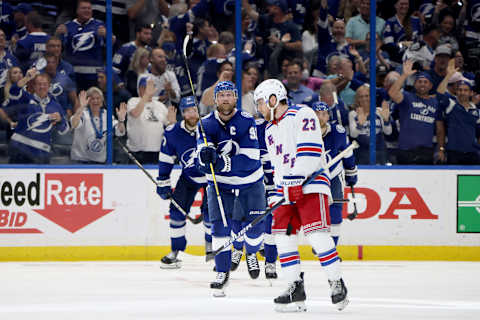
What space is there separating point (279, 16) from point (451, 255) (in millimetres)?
3046

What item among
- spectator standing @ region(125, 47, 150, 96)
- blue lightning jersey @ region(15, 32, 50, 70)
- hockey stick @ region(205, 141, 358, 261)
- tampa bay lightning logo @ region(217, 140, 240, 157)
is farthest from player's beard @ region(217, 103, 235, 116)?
blue lightning jersey @ region(15, 32, 50, 70)

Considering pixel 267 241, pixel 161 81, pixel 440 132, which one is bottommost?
pixel 267 241

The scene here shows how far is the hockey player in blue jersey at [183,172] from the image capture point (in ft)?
26.7

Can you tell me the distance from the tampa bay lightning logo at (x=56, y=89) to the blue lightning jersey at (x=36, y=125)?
0.05m

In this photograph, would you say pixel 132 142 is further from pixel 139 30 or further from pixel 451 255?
pixel 451 255

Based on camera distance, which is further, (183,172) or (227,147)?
(183,172)

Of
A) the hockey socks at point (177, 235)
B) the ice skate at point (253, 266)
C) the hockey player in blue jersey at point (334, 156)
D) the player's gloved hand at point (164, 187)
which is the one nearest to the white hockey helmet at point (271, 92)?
the ice skate at point (253, 266)

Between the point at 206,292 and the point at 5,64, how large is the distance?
3.92m

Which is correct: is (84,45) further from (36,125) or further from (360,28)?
(360,28)

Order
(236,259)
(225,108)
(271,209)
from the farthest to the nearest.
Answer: (236,259) < (225,108) < (271,209)

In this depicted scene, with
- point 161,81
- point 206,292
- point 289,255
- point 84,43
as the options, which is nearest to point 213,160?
point 206,292

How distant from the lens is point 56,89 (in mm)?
9250

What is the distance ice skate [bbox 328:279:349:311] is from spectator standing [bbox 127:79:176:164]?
4328 mm

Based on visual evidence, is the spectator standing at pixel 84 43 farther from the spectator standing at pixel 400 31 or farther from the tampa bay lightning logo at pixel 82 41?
the spectator standing at pixel 400 31
